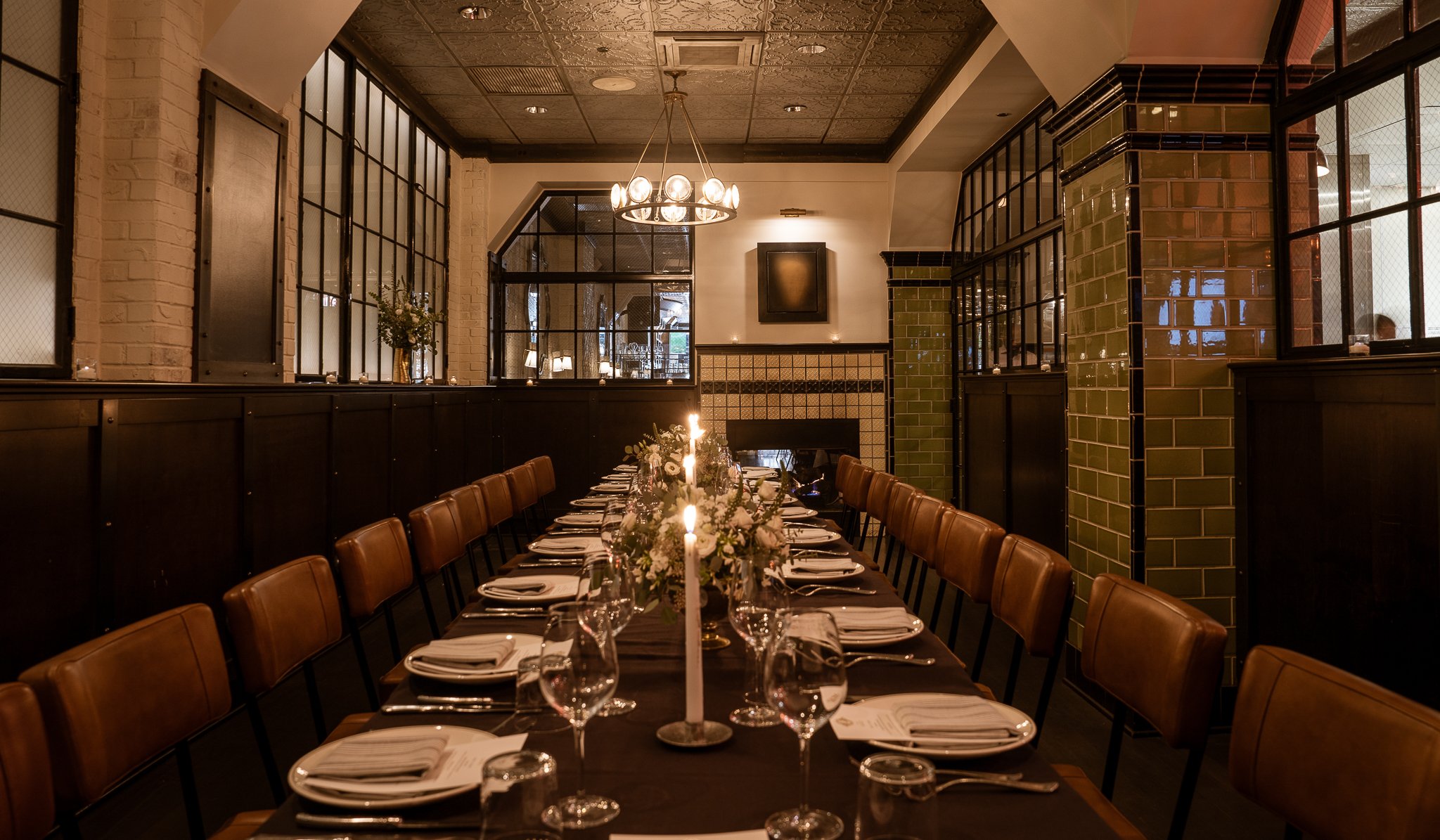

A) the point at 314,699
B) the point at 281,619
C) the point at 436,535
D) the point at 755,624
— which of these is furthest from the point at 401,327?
the point at 755,624

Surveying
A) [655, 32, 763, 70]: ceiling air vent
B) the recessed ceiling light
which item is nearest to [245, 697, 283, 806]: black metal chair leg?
[655, 32, 763, 70]: ceiling air vent

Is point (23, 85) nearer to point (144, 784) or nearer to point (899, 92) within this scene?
point (144, 784)

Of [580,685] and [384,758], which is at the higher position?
[580,685]

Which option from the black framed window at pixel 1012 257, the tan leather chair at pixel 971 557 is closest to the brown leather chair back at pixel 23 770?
the tan leather chair at pixel 971 557

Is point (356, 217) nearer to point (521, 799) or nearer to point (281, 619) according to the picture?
point (281, 619)

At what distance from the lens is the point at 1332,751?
1.19 meters

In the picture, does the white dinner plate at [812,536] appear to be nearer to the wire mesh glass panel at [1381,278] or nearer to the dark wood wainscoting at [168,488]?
the wire mesh glass panel at [1381,278]

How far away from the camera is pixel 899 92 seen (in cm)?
636

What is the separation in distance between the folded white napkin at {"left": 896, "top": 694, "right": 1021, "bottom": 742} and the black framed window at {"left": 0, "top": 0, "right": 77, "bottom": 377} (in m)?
3.22

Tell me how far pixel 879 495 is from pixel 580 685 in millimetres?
3454

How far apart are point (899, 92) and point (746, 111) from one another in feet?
4.01

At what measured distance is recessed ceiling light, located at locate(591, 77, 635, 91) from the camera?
20.0 ft

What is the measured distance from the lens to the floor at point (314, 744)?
8.50 ft

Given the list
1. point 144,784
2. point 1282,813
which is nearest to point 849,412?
point 144,784
